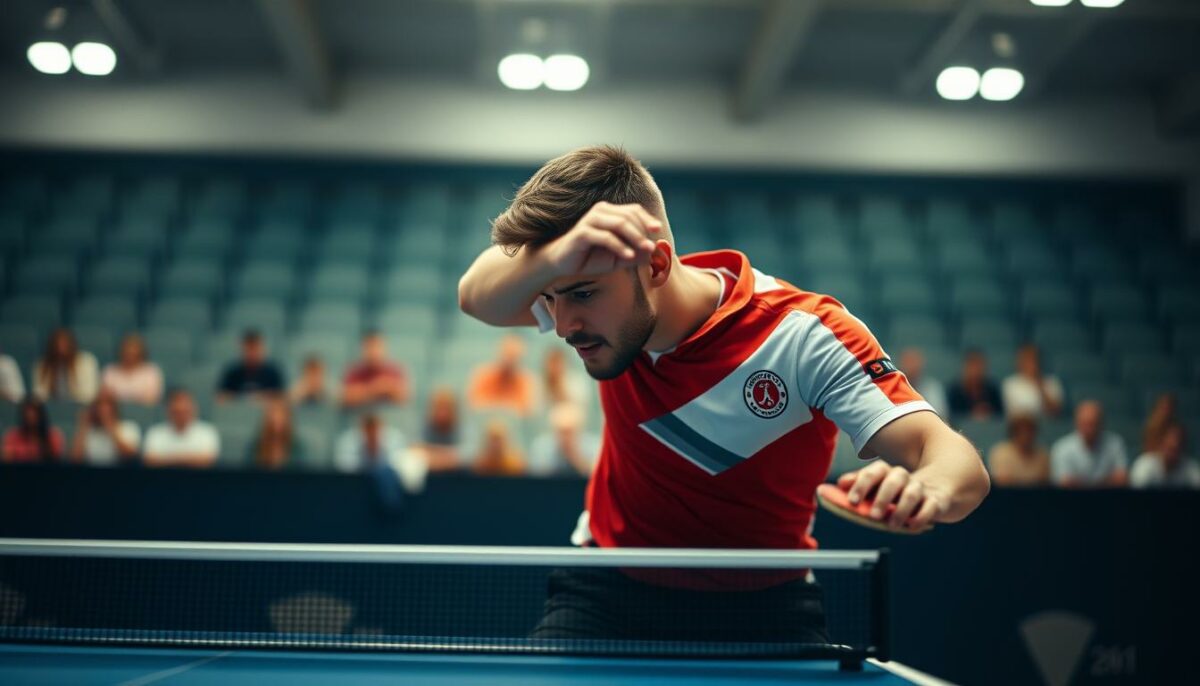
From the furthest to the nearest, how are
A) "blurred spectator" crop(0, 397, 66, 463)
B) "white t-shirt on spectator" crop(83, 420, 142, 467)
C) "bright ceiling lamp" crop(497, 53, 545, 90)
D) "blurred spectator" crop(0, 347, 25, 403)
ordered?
"bright ceiling lamp" crop(497, 53, 545, 90), "blurred spectator" crop(0, 347, 25, 403), "white t-shirt on spectator" crop(83, 420, 142, 467), "blurred spectator" crop(0, 397, 66, 463)

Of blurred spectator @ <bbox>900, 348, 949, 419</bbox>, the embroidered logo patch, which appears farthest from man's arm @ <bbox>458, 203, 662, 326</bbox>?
blurred spectator @ <bbox>900, 348, 949, 419</bbox>

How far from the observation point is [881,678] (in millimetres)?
1957

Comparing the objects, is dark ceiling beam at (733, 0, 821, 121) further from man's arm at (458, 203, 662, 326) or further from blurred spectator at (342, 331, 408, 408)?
man's arm at (458, 203, 662, 326)

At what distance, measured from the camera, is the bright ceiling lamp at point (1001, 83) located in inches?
369

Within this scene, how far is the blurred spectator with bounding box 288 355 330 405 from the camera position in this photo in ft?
25.9

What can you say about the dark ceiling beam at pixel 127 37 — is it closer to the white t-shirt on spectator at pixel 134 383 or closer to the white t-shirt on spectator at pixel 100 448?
the white t-shirt on spectator at pixel 134 383

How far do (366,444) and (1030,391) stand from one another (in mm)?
5859

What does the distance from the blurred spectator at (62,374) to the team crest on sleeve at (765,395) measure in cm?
706

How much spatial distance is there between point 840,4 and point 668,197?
3.06 meters

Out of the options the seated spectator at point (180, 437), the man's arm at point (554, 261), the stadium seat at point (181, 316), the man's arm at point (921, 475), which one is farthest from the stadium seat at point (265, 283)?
the man's arm at point (921, 475)

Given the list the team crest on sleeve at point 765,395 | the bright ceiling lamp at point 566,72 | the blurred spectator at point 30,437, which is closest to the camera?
the team crest on sleeve at point 765,395

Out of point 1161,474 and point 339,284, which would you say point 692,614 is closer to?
point 1161,474

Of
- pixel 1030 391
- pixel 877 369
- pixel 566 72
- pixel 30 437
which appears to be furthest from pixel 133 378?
pixel 1030 391

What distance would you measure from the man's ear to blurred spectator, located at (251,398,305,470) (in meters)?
4.70
